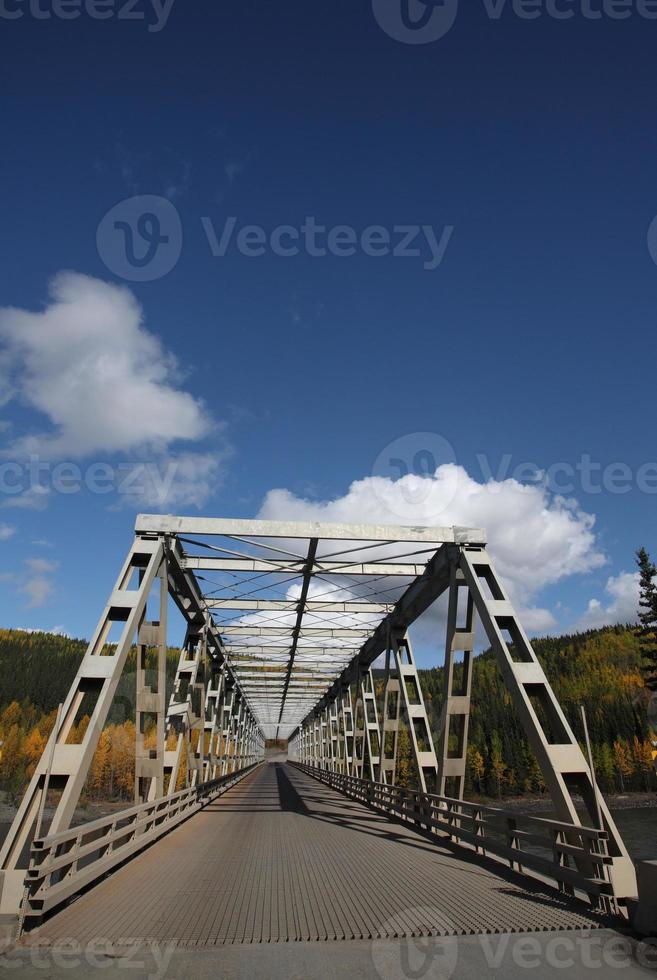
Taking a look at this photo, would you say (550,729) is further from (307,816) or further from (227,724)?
(227,724)

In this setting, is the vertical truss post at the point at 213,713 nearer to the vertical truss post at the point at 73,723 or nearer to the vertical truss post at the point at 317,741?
the vertical truss post at the point at 73,723

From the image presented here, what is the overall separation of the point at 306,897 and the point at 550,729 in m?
5.18

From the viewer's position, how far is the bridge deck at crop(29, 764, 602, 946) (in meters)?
5.99

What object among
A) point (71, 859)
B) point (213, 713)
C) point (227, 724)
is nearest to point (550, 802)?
point (227, 724)

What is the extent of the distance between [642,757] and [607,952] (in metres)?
99.6

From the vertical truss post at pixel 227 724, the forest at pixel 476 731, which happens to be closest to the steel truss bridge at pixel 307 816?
the vertical truss post at pixel 227 724

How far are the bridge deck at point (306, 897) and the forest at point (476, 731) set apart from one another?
238 ft

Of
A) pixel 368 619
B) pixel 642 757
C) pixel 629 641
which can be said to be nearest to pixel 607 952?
pixel 368 619

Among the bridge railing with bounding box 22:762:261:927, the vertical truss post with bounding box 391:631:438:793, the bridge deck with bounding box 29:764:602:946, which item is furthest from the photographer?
the vertical truss post with bounding box 391:631:438:793

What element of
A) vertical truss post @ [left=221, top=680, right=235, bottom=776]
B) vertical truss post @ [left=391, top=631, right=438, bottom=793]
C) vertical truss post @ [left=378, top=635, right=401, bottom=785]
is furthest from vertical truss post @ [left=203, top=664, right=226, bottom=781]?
vertical truss post @ [left=391, top=631, right=438, bottom=793]

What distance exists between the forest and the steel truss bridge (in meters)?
64.9

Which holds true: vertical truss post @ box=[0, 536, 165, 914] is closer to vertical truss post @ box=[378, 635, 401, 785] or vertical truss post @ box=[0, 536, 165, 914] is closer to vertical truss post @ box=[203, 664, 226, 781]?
vertical truss post @ box=[378, 635, 401, 785]

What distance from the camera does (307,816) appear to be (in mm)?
18562

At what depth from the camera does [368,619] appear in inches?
869
